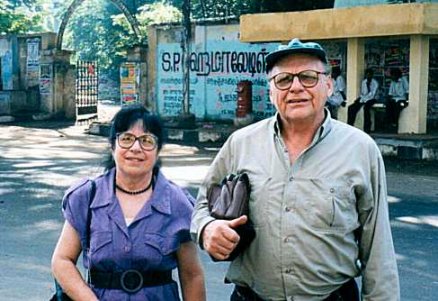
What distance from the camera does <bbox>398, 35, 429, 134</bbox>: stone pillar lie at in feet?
56.0

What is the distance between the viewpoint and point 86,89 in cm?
2864

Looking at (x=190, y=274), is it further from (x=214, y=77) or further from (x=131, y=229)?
(x=214, y=77)

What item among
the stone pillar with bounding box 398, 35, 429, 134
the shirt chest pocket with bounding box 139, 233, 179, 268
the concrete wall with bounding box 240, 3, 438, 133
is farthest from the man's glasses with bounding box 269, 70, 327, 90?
the stone pillar with bounding box 398, 35, 429, 134

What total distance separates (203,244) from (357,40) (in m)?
16.2

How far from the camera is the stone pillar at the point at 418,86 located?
17.1 m

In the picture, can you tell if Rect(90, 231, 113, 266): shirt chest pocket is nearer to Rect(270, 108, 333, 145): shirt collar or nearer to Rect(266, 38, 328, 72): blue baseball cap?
Rect(270, 108, 333, 145): shirt collar

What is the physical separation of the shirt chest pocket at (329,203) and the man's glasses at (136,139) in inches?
27.4

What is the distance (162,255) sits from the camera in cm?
304

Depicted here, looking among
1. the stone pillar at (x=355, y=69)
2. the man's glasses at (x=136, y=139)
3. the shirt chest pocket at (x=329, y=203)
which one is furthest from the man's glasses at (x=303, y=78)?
the stone pillar at (x=355, y=69)

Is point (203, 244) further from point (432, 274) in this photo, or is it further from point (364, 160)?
point (432, 274)

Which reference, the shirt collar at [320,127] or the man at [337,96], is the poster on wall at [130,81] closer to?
the man at [337,96]

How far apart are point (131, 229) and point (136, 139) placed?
356mm

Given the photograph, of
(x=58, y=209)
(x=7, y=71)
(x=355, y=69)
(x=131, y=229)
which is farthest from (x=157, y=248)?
(x=7, y=71)

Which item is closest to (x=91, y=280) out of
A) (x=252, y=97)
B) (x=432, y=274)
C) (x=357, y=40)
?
(x=432, y=274)
